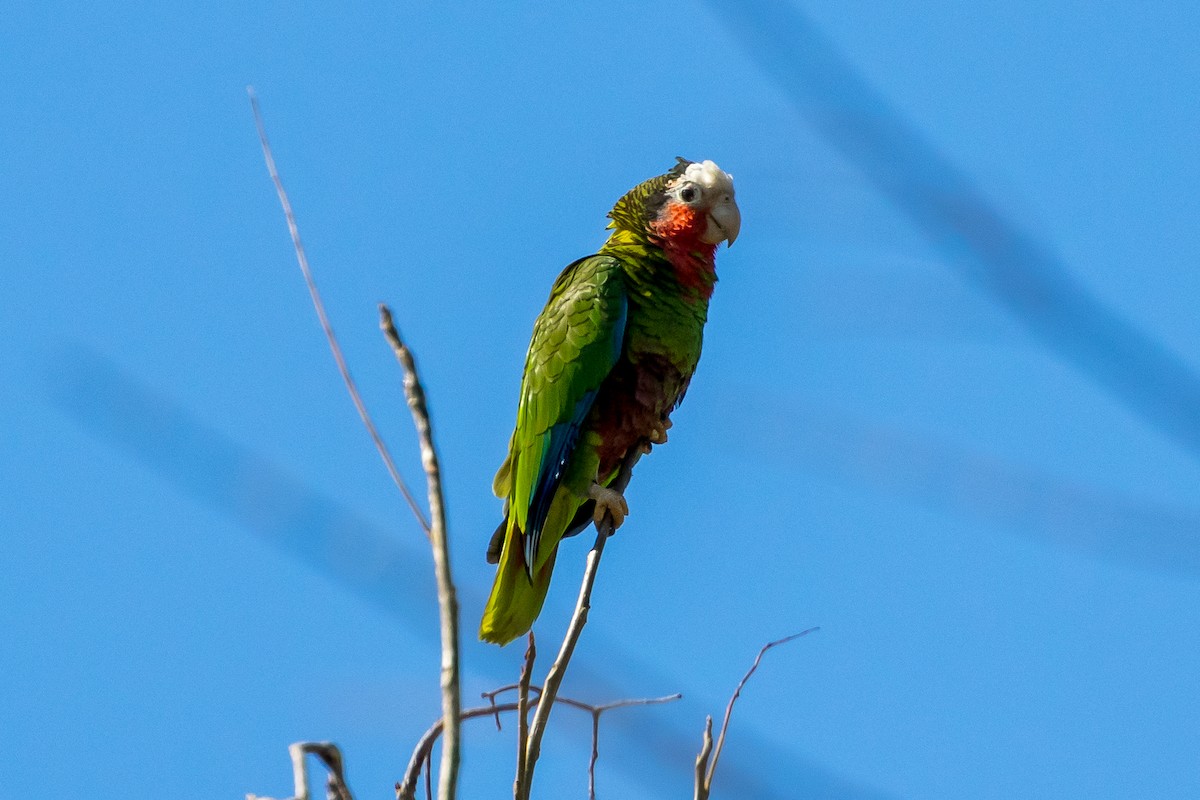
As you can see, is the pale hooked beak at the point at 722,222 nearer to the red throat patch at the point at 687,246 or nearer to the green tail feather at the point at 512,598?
the red throat patch at the point at 687,246

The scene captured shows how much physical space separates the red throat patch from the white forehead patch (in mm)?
103

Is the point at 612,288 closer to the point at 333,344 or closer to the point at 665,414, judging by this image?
the point at 665,414

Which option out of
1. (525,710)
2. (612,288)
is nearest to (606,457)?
(612,288)

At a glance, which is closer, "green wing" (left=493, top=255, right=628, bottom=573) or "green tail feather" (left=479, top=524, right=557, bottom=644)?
"green tail feather" (left=479, top=524, right=557, bottom=644)

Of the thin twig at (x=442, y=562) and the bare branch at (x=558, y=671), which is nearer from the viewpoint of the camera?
the thin twig at (x=442, y=562)

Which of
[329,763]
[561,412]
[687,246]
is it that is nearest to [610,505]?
[561,412]

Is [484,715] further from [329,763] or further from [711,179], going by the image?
[711,179]

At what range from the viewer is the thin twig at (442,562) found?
4.93 ft

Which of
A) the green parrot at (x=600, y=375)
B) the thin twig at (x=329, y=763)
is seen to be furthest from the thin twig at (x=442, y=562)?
the green parrot at (x=600, y=375)

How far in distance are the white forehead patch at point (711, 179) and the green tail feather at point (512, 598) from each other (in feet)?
4.96

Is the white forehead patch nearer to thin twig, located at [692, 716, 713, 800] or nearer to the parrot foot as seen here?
the parrot foot

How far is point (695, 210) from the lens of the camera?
461cm

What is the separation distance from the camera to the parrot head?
15.1 ft

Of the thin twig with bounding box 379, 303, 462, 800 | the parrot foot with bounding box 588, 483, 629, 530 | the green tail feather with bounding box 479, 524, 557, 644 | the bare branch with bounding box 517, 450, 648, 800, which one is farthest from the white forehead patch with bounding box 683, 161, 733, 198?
the thin twig with bounding box 379, 303, 462, 800
